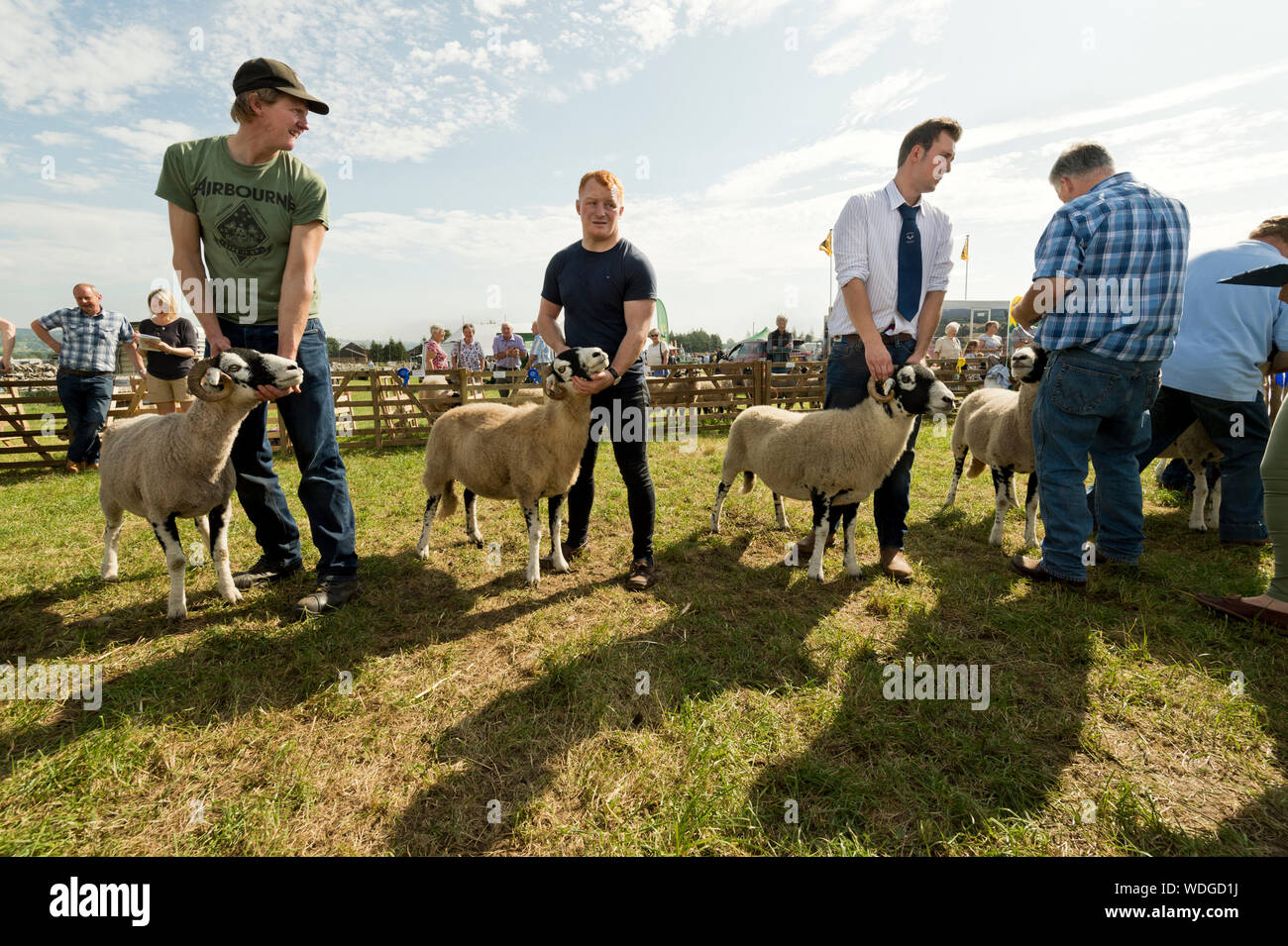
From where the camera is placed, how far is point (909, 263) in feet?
13.7

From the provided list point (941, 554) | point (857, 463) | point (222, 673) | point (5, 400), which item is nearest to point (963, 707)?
point (857, 463)

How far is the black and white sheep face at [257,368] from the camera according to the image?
10.7 ft

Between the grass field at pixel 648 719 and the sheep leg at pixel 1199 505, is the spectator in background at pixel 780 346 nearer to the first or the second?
the sheep leg at pixel 1199 505

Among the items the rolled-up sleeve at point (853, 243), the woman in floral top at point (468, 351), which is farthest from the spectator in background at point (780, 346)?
the rolled-up sleeve at point (853, 243)

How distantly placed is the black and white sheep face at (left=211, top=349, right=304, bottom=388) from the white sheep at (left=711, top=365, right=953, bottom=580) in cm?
371

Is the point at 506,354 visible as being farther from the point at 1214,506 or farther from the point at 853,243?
the point at 1214,506

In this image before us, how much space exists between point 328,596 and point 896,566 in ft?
14.2

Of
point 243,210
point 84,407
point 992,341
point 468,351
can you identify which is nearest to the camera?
point 243,210

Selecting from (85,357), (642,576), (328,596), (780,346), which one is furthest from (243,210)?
(780,346)

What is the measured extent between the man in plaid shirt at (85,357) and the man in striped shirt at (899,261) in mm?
10710

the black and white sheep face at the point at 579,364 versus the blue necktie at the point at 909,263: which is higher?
the blue necktie at the point at 909,263

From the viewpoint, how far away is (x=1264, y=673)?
2936mm

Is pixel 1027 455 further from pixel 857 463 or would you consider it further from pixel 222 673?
A: pixel 222 673
